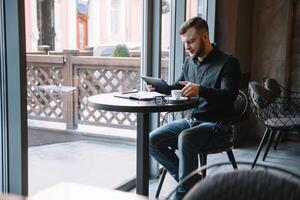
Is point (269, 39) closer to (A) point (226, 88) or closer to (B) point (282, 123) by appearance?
(B) point (282, 123)

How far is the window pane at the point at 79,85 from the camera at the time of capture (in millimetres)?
2164

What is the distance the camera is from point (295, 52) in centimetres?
491

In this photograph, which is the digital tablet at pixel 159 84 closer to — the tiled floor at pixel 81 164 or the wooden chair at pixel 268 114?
the tiled floor at pixel 81 164

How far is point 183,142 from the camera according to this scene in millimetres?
2393

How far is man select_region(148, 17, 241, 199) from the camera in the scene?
2.39m

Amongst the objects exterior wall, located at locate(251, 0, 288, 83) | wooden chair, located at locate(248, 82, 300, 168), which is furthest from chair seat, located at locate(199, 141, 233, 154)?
exterior wall, located at locate(251, 0, 288, 83)

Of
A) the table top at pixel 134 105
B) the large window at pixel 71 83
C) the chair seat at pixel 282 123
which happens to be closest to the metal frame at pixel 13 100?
the large window at pixel 71 83

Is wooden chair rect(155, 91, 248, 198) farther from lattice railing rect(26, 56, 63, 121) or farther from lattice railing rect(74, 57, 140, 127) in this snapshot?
lattice railing rect(26, 56, 63, 121)

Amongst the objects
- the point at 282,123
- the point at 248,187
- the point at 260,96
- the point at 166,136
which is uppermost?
the point at 248,187

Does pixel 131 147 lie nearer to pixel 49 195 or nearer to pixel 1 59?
pixel 1 59

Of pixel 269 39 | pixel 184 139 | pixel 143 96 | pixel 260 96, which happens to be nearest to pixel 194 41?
pixel 143 96

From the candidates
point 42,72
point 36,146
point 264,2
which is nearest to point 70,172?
point 36,146

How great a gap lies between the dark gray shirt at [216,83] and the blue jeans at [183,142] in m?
0.08

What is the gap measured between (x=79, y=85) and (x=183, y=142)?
782 millimetres
